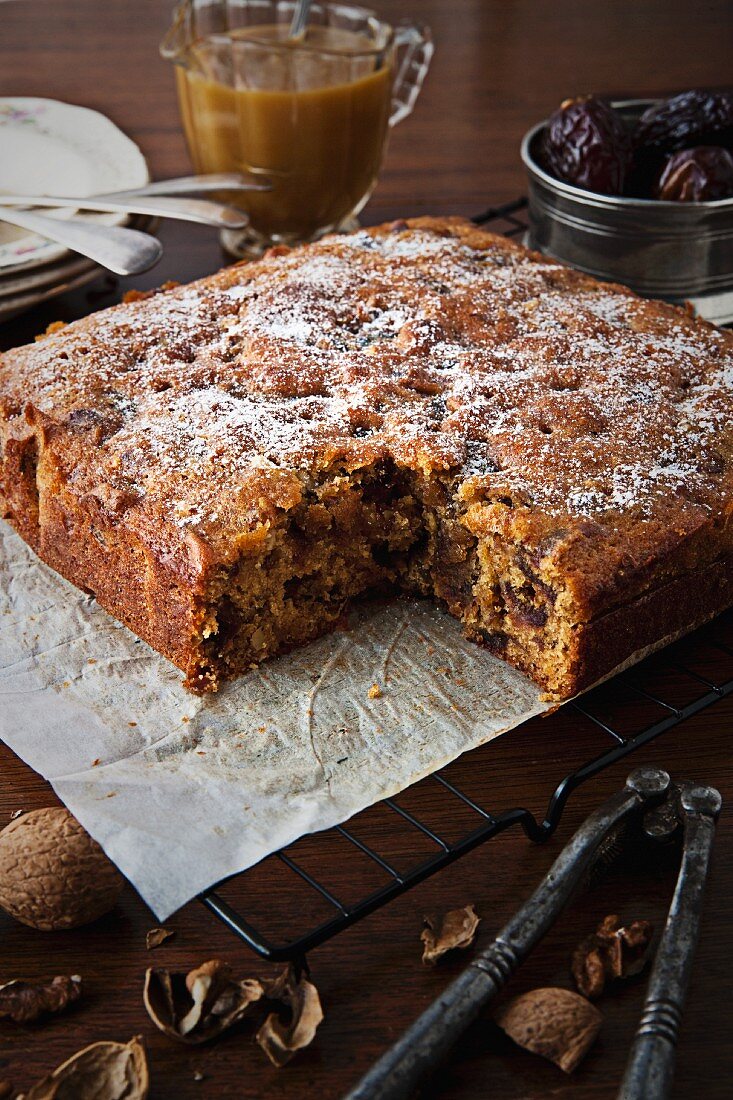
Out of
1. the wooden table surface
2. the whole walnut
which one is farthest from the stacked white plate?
the whole walnut

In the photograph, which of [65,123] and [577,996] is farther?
[65,123]

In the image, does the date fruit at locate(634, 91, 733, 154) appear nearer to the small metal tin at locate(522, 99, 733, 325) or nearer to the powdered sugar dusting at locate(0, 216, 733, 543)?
the small metal tin at locate(522, 99, 733, 325)

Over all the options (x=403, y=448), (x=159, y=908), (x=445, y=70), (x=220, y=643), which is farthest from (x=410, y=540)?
(x=445, y=70)

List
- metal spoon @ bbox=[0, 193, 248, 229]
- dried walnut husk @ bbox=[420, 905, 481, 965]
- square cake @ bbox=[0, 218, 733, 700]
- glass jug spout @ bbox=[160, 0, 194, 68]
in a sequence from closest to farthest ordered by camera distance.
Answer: dried walnut husk @ bbox=[420, 905, 481, 965], square cake @ bbox=[0, 218, 733, 700], metal spoon @ bbox=[0, 193, 248, 229], glass jug spout @ bbox=[160, 0, 194, 68]

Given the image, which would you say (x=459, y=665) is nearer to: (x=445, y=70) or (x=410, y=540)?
(x=410, y=540)

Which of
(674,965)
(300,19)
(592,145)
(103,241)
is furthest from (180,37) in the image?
(674,965)

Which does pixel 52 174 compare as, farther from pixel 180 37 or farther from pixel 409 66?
pixel 409 66
